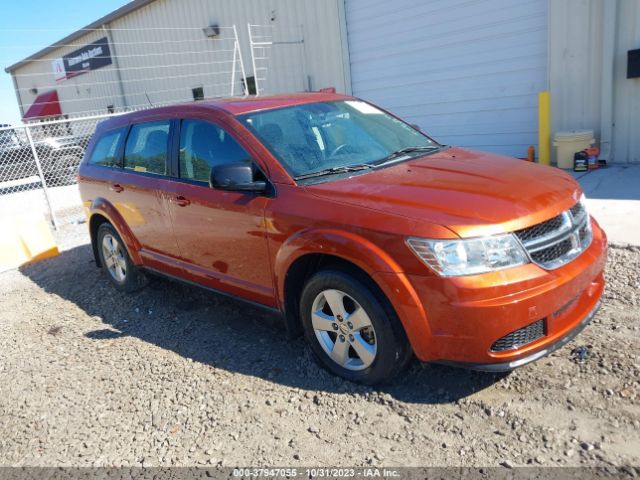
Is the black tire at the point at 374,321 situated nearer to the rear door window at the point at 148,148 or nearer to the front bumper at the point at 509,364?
the front bumper at the point at 509,364

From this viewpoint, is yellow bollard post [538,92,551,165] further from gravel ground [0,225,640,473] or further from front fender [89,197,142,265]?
front fender [89,197,142,265]

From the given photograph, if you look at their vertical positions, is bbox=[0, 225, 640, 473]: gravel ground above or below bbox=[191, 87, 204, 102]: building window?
below

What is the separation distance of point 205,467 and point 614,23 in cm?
793

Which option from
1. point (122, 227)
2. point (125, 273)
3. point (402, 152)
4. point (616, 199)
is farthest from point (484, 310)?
point (616, 199)

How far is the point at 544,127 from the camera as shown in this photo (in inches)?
333

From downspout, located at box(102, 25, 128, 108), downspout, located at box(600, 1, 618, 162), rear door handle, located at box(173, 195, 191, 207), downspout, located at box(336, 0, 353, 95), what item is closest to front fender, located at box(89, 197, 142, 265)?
rear door handle, located at box(173, 195, 191, 207)

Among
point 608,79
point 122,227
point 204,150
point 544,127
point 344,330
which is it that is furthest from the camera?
point 544,127

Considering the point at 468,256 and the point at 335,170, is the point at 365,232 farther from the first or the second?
the point at 335,170

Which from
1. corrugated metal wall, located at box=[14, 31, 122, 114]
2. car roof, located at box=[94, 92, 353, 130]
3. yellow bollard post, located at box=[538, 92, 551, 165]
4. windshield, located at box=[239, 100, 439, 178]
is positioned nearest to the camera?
windshield, located at box=[239, 100, 439, 178]

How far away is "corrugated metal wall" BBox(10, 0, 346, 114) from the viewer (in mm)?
12766

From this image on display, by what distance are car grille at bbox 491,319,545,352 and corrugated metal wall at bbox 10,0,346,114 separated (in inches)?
403

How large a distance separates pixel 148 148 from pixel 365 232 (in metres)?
2.65

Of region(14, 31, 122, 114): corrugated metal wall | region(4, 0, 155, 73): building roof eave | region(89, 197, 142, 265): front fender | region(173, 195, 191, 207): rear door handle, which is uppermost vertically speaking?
region(4, 0, 155, 73): building roof eave

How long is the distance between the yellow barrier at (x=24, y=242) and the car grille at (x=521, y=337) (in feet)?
21.7
